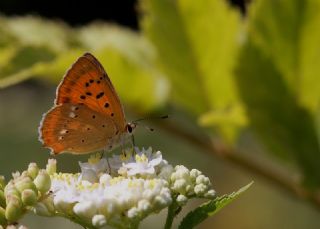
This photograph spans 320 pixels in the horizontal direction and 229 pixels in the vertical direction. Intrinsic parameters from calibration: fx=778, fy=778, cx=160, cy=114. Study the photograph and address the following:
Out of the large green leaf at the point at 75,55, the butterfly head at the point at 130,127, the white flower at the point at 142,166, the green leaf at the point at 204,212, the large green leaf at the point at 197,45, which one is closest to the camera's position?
the green leaf at the point at 204,212

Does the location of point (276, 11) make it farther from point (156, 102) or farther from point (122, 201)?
point (122, 201)

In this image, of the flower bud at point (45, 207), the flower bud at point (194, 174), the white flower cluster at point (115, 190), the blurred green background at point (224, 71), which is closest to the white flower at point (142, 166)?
the white flower cluster at point (115, 190)

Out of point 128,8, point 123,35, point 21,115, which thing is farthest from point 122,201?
point 128,8

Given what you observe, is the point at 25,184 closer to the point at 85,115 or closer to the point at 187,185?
the point at 187,185

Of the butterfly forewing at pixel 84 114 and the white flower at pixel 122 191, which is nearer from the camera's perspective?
the white flower at pixel 122 191

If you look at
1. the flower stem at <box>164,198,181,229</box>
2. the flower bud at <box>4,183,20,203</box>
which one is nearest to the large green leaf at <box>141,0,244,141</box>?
the flower stem at <box>164,198,181,229</box>

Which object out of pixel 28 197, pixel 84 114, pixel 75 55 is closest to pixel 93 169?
pixel 28 197

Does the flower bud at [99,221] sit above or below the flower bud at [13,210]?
below

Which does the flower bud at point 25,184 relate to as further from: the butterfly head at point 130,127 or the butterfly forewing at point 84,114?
the butterfly head at point 130,127
